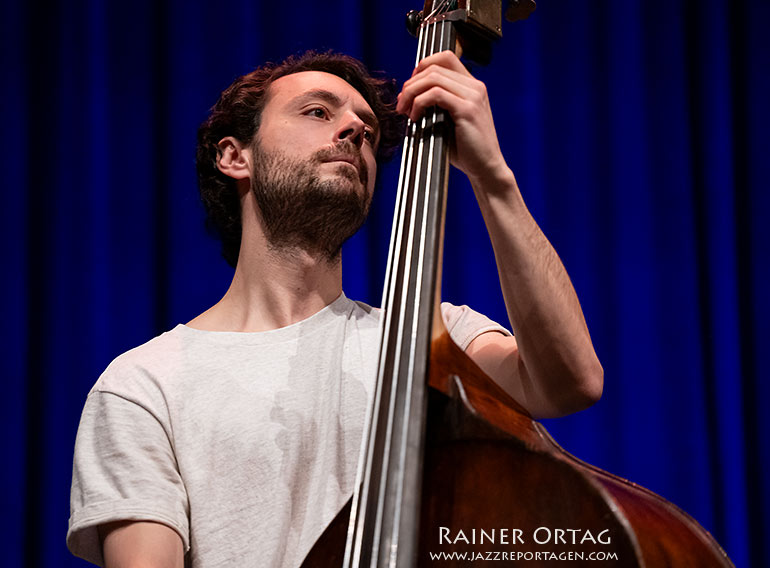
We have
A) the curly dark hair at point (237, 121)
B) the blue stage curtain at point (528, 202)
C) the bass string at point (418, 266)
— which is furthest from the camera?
the blue stage curtain at point (528, 202)

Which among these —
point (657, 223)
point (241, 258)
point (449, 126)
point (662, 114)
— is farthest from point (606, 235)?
point (449, 126)

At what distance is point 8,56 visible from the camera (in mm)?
1725

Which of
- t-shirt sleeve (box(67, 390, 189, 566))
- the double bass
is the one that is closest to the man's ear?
t-shirt sleeve (box(67, 390, 189, 566))

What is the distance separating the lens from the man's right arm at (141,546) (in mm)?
873

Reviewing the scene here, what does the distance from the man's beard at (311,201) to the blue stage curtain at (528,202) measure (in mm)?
524

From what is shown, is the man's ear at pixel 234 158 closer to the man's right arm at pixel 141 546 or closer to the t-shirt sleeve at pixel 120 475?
the t-shirt sleeve at pixel 120 475

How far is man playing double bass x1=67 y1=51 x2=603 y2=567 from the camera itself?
0.87 m

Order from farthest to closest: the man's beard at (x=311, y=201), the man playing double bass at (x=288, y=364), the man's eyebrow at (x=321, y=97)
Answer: the man's eyebrow at (x=321, y=97) < the man's beard at (x=311, y=201) < the man playing double bass at (x=288, y=364)

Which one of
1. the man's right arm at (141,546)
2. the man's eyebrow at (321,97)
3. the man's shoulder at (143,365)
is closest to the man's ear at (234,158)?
the man's eyebrow at (321,97)

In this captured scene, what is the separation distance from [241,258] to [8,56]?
876 millimetres

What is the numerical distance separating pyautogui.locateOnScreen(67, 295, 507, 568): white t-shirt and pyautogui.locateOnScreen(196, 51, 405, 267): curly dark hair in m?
0.37

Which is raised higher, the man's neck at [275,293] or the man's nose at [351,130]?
the man's nose at [351,130]

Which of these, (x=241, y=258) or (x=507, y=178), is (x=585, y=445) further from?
(x=507, y=178)

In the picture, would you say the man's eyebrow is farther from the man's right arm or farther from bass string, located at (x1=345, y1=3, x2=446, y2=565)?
the man's right arm
